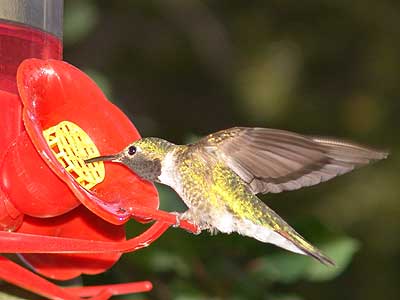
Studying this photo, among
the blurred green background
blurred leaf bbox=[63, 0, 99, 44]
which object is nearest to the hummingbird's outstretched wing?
blurred leaf bbox=[63, 0, 99, 44]

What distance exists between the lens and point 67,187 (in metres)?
3.13

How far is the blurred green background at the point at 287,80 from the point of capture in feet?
22.3

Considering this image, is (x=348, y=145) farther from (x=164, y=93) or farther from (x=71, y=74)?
(x=164, y=93)

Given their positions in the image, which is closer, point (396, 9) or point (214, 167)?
point (214, 167)

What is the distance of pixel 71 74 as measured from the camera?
318 centimetres

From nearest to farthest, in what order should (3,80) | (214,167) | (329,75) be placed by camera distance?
(3,80) → (214,167) → (329,75)

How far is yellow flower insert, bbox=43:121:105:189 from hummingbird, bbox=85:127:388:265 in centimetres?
16

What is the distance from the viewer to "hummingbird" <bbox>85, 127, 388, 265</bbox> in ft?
11.5

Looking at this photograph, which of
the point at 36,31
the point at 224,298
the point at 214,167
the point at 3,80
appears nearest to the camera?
the point at 3,80

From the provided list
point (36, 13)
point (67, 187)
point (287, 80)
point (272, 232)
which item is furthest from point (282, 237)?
point (287, 80)

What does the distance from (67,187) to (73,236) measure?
29cm

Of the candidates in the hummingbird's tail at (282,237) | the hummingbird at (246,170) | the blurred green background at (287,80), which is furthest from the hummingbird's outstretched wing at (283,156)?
the blurred green background at (287,80)

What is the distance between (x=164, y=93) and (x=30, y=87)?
4001 millimetres

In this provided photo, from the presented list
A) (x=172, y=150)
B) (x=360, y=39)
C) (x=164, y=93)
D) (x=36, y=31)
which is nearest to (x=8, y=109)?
(x=36, y=31)
